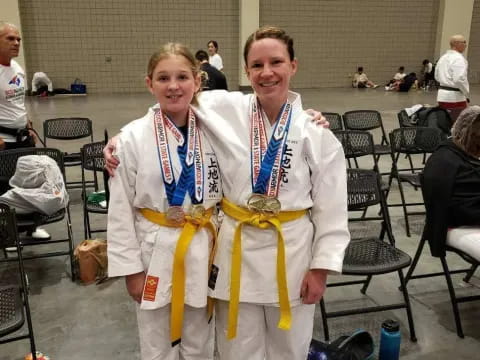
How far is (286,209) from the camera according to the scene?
1.69m

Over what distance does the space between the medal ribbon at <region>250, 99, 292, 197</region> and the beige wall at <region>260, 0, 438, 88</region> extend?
1292 centimetres

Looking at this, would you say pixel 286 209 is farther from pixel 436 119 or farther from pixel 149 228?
pixel 436 119

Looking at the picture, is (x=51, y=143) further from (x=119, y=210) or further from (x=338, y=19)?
(x=338, y=19)

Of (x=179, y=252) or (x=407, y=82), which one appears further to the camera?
(x=407, y=82)

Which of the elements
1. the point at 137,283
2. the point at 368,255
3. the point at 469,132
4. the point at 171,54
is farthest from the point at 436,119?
the point at 137,283

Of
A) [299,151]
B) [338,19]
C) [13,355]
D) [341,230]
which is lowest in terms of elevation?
[13,355]

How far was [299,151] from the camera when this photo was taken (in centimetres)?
166

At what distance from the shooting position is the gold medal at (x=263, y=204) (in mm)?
1637

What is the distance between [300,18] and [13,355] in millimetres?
13233

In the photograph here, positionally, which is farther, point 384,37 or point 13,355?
point 384,37

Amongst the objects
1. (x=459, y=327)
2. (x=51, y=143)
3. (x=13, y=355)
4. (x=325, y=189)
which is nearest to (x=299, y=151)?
(x=325, y=189)

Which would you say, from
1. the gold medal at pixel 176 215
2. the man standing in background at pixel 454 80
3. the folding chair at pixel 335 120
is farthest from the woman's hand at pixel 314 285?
the man standing in background at pixel 454 80

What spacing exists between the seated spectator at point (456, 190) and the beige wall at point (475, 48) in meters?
14.6

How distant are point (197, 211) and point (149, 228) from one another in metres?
0.19
